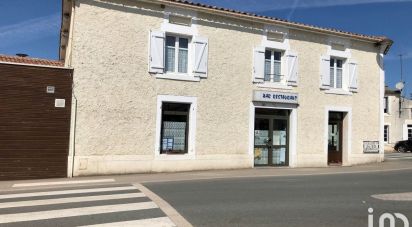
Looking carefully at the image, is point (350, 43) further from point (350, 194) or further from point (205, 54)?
point (350, 194)

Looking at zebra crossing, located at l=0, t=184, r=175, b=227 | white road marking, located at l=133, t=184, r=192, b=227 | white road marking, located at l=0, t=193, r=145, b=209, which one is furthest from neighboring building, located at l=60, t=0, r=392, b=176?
white road marking, located at l=0, t=193, r=145, b=209

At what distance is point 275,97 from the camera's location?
17.8 m

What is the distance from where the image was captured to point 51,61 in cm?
2430

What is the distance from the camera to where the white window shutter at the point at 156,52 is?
50.7 ft

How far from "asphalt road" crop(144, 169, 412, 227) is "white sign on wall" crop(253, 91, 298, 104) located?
5.43 m

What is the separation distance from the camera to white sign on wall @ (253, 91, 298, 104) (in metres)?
17.4

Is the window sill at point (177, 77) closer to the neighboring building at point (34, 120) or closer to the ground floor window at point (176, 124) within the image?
the ground floor window at point (176, 124)

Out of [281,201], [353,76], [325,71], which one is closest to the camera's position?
[281,201]

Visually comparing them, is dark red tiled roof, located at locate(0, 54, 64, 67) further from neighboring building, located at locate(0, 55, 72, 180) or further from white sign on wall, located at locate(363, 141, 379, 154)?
white sign on wall, located at locate(363, 141, 379, 154)

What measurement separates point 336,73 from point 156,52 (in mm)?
8207

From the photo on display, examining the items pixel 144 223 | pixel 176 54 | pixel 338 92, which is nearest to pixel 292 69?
pixel 338 92

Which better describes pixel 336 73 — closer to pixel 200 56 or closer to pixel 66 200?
pixel 200 56

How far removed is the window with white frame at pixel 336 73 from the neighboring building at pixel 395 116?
2098cm

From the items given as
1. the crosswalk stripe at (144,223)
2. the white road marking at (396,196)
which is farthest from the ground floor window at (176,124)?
the crosswalk stripe at (144,223)
